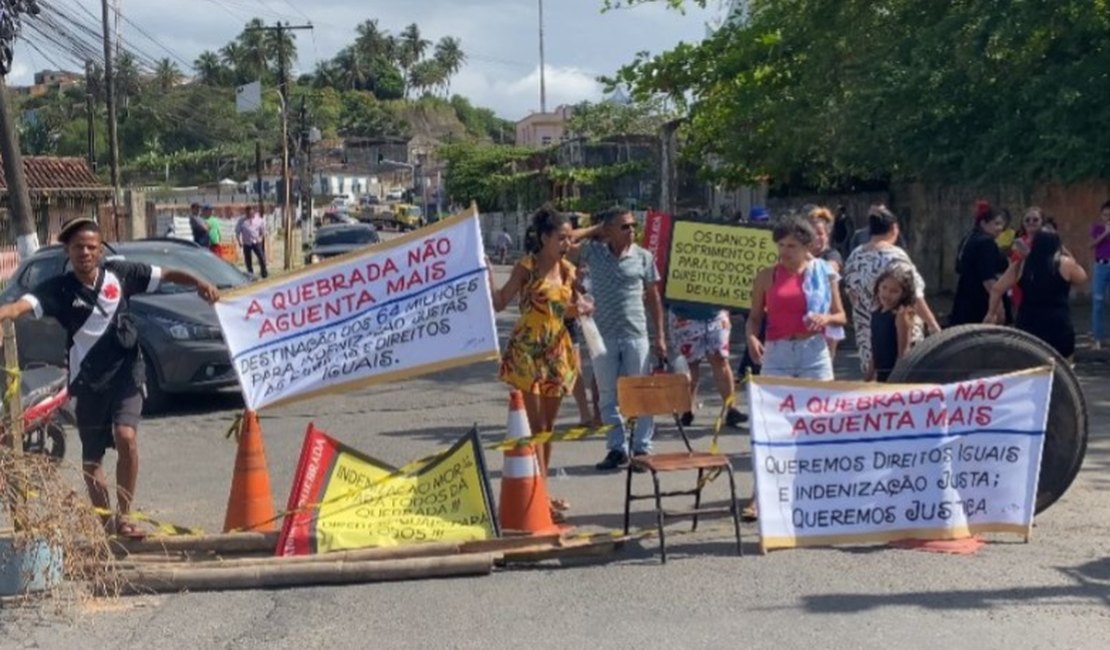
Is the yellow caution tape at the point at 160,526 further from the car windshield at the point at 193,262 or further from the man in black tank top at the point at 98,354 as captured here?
the car windshield at the point at 193,262

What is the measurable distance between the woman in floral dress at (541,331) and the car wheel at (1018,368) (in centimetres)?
198

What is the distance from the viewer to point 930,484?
8.44m

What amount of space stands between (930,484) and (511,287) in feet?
9.14

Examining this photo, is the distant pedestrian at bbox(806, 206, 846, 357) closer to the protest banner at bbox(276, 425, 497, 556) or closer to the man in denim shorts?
the man in denim shorts

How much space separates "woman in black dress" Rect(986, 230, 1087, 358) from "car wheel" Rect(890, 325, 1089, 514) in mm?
3276

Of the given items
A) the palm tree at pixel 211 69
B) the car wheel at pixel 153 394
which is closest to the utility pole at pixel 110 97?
the car wheel at pixel 153 394

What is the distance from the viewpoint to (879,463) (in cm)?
842

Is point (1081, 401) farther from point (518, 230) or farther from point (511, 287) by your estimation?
point (518, 230)

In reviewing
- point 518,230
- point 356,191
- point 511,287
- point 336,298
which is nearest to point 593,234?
point 511,287

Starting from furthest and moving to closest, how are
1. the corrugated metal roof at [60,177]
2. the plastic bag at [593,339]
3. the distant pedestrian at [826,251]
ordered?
the corrugated metal roof at [60,177]
the plastic bag at [593,339]
the distant pedestrian at [826,251]

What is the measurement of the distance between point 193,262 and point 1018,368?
10.0 meters

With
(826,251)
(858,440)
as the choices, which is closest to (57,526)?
(858,440)

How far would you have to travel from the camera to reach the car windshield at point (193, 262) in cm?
1622

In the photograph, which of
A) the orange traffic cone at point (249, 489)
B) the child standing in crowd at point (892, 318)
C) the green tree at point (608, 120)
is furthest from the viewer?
the green tree at point (608, 120)
